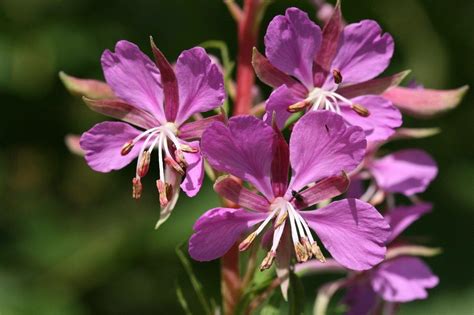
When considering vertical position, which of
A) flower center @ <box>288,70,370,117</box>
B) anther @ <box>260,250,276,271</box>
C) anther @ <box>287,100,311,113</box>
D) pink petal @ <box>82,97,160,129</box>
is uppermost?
pink petal @ <box>82,97,160,129</box>

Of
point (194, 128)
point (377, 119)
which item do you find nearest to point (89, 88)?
point (194, 128)

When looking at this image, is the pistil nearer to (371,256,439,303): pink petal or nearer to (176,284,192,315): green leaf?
(176,284,192,315): green leaf

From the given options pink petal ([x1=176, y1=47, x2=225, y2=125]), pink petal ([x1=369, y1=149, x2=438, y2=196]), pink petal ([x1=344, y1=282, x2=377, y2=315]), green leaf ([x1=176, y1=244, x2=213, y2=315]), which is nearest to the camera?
pink petal ([x1=176, y1=47, x2=225, y2=125])

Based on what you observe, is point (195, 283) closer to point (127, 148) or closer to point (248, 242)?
point (248, 242)

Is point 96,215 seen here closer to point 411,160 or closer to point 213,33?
point 213,33

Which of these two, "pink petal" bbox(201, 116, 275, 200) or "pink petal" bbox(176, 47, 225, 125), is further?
"pink petal" bbox(176, 47, 225, 125)

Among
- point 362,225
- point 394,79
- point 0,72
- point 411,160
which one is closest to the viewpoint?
point 362,225

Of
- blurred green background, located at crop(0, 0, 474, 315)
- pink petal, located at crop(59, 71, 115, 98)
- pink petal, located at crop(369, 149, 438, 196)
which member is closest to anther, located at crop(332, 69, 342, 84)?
pink petal, located at crop(369, 149, 438, 196)

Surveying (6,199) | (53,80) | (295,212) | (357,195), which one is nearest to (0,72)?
(53,80)
